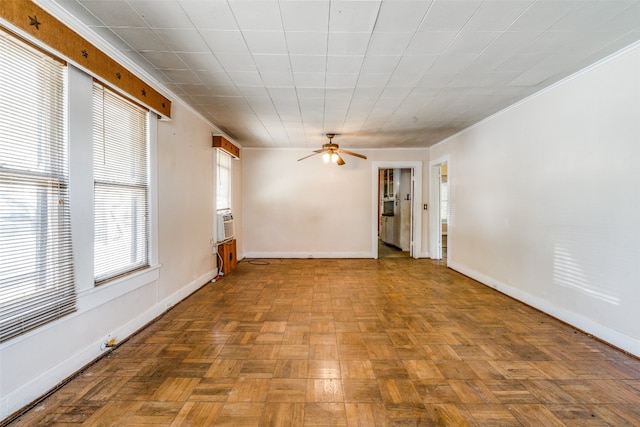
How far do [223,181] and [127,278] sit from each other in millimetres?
2777

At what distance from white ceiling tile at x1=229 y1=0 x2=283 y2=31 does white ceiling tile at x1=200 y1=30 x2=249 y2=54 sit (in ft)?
0.45

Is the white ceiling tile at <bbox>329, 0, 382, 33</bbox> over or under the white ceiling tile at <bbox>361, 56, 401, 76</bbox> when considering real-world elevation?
under

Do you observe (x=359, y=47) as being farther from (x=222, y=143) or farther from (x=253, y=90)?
(x=222, y=143)

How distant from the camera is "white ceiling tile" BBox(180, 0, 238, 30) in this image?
1.71 metres

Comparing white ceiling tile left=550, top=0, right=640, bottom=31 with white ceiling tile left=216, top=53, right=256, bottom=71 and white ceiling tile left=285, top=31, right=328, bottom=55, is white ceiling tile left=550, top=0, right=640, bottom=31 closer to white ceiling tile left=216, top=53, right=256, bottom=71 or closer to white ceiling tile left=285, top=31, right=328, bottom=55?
white ceiling tile left=285, top=31, right=328, bottom=55

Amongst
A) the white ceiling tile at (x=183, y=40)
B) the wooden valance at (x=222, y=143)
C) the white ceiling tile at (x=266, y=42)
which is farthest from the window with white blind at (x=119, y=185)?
the wooden valance at (x=222, y=143)

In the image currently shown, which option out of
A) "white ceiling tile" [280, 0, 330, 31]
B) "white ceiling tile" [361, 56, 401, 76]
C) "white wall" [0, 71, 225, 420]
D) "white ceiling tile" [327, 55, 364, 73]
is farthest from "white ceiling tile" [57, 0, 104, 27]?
"white ceiling tile" [361, 56, 401, 76]

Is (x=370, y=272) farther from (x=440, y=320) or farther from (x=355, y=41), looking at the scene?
(x=355, y=41)

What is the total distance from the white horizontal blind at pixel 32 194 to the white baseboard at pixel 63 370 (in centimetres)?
28

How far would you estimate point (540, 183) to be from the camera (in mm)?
3086

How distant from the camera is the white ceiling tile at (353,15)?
5.62 ft

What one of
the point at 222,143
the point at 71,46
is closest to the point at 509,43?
the point at 71,46

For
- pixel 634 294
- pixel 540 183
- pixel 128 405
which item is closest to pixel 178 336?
pixel 128 405

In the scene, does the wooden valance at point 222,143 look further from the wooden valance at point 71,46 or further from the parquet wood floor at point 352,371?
the parquet wood floor at point 352,371
